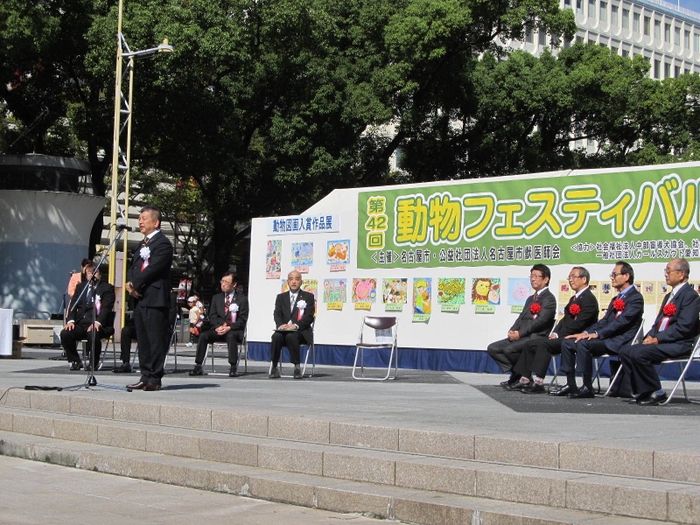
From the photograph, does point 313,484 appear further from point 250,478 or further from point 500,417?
point 500,417

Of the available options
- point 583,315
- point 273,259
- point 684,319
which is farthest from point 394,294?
point 684,319

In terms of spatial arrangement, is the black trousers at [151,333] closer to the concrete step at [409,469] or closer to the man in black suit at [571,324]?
the concrete step at [409,469]

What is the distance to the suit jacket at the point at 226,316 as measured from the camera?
14.9 m

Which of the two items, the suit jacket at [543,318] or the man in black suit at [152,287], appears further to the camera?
the suit jacket at [543,318]

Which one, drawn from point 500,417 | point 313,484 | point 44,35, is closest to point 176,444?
point 313,484

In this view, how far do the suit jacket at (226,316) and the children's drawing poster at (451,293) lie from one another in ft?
13.3

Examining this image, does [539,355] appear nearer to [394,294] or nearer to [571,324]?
[571,324]

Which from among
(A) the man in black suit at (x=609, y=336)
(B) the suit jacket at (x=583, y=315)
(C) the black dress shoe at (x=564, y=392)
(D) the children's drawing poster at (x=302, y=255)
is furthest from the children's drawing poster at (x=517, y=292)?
(A) the man in black suit at (x=609, y=336)

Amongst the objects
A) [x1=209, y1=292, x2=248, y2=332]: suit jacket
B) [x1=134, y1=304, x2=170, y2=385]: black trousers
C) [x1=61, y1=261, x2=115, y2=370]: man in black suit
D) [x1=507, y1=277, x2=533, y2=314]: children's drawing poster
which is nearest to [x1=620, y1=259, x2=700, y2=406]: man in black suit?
[x1=134, y1=304, x2=170, y2=385]: black trousers

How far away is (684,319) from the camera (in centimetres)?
986

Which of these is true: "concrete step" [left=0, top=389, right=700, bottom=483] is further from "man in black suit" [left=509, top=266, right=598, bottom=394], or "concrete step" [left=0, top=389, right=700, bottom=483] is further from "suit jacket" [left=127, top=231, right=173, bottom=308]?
"man in black suit" [left=509, top=266, right=598, bottom=394]

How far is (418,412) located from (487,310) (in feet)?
28.3

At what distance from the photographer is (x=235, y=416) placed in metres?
8.33

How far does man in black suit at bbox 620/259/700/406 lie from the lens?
984 cm
